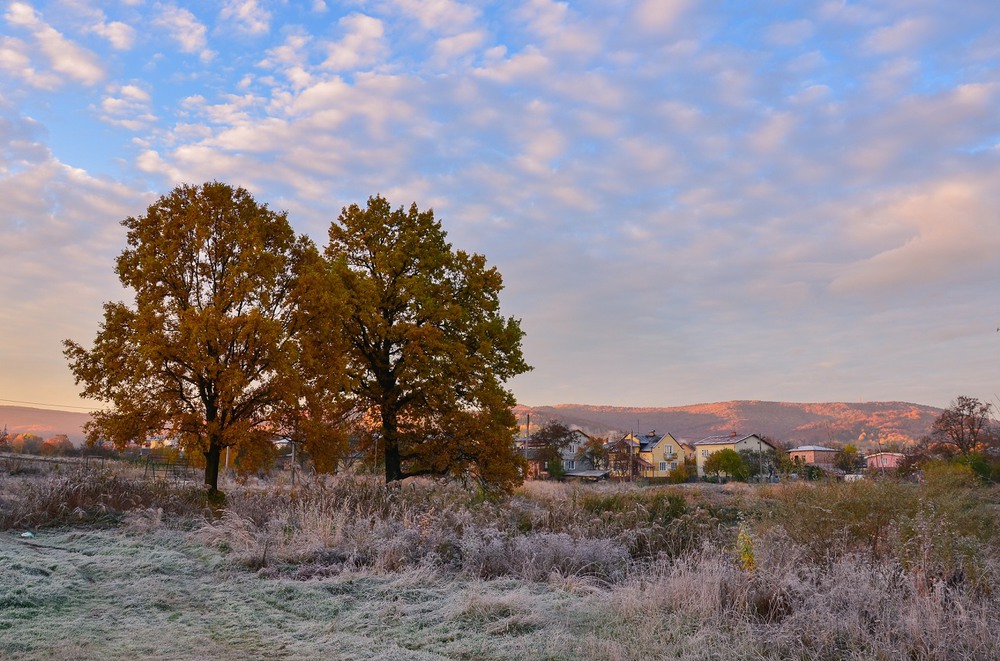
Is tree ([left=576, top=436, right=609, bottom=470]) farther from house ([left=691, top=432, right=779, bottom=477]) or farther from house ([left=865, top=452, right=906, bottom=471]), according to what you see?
house ([left=865, top=452, right=906, bottom=471])

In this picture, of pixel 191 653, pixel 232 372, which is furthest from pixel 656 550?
pixel 232 372

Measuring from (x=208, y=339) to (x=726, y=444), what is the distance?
86958 millimetres

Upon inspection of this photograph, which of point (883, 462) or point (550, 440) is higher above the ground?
point (883, 462)

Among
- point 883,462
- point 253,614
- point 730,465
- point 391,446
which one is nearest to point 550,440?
point 730,465

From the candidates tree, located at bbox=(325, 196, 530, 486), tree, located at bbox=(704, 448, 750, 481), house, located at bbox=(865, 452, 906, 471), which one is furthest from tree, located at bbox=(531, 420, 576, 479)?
tree, located at bbox=(325, 196, 530, 486)

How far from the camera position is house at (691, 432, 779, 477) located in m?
92.5

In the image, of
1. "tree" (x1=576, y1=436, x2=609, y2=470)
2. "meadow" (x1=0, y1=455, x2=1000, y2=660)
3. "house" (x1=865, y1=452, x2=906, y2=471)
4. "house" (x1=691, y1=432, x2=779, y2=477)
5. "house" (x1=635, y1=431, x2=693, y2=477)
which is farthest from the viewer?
"house" (x1=635, y1=431, x2=693, y2=477)

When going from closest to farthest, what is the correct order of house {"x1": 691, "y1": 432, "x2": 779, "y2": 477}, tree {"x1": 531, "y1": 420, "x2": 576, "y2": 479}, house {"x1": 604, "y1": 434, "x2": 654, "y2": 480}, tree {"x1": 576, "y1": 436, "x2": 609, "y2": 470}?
tree {"x1": 531, "y1": 420, "x2": 576, "y2": 479}, house {"x1": 604, "y1": 434, "x2": 654, "y2": 480}, tree {"x1": 576, "y1": 436, "x2": 609, "y2": 470}, house {"x1": 691, "y1": 432, "x2": 779, "y2": 477}

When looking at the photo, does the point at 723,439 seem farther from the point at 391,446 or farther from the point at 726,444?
the point at 391,446

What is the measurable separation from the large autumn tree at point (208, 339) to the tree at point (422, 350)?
9.65 ft

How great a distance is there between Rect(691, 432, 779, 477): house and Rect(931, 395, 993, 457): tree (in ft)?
115

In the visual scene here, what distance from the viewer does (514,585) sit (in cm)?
695

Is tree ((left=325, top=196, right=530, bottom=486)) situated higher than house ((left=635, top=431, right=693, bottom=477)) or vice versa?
tree ((left=325, top=196, right=530, bottom=486))

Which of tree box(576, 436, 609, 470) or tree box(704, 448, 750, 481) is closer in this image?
tree box(704, 448, 750, 481)
